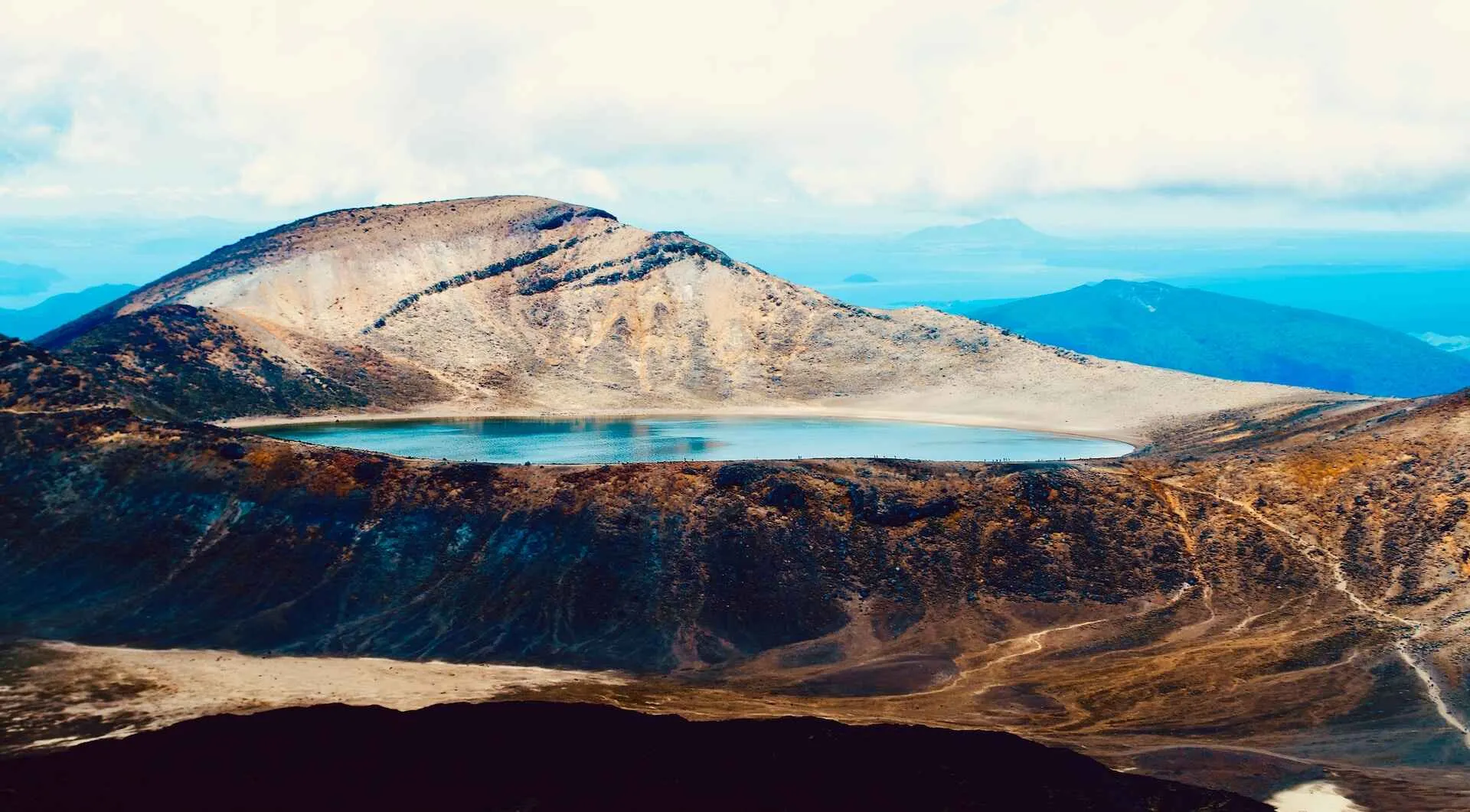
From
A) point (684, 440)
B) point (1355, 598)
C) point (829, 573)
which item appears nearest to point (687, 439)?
point (684, 440)

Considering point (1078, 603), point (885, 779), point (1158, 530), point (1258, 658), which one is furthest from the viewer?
point (1158, 530)

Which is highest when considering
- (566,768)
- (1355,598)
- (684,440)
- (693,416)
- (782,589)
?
(693,416)

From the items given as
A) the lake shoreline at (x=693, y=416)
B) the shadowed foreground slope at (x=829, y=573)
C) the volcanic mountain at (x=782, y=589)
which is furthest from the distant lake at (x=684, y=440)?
the volcanic mountain at (x=782, y=589)

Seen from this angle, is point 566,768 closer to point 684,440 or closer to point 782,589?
point 782,589

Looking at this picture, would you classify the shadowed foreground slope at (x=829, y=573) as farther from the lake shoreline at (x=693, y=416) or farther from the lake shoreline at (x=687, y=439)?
the lake shoreline at (x=693, y=416)

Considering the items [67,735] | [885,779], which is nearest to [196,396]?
[67,735]

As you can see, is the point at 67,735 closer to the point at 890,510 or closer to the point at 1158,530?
the point at 890,510
